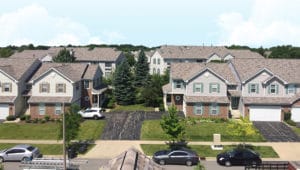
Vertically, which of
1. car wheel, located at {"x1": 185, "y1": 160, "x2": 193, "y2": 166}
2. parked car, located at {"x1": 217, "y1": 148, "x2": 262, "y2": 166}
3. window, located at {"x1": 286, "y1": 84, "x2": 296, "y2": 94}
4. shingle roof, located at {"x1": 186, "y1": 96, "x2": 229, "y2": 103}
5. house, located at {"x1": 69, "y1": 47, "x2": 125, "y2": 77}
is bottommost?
car wheel, located at {"x1": 185, "y1": 160, "x2": 193, "y2": 166}

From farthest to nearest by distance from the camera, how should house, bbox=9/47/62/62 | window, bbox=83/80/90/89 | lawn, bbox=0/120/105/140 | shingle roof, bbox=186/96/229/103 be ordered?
1. house, bbox=9/47/62/62
2. window, bbox=83/80/90/89
3. shingle roof, bbox=186/96/229/103
4. lawn, bbox=0/120/105/140

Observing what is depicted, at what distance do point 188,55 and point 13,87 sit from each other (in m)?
47.5

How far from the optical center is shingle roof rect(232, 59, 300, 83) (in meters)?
60.0

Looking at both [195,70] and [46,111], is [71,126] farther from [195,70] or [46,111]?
[195,70]

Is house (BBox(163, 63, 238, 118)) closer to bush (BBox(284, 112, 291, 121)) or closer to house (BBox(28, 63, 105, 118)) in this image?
bush (BBox(284, 112, 291, 121))

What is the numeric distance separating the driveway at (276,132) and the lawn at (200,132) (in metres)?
1.52

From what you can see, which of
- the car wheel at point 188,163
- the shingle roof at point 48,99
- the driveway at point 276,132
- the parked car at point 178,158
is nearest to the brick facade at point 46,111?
the shingle roof at point 48,99

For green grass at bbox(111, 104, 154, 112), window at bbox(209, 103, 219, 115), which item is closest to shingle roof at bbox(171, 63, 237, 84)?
window at bbox(209, 103, 219, 115)

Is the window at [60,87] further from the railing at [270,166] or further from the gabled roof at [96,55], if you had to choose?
the gabled roof at [96,55]

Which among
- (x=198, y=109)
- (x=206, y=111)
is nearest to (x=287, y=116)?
(x=206, y=111)

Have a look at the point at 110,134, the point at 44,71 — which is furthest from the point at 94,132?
the point at 44,71

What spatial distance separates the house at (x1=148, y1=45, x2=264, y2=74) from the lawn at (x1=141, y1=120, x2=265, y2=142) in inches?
1715

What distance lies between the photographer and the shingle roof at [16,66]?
59938 millimetres

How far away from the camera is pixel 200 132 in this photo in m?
50.9
